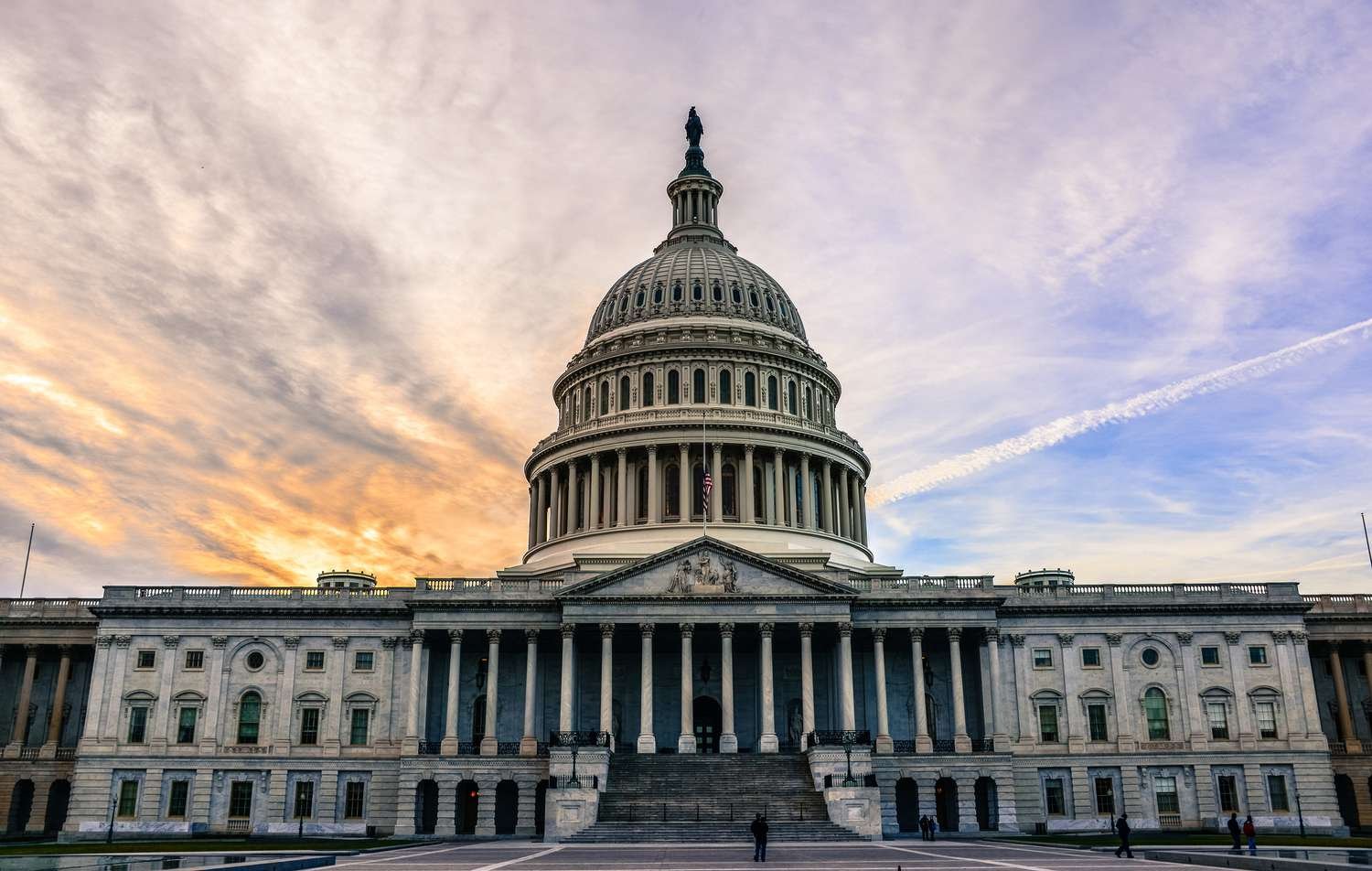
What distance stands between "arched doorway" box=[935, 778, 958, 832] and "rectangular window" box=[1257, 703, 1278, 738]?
19238mm

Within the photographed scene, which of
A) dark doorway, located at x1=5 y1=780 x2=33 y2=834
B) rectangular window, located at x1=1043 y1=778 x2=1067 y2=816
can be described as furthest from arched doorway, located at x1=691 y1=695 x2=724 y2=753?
dark doorway, located at x1=5 y1=780 x2=33 y2=834

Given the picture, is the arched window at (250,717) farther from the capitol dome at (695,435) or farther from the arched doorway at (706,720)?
the arched doorway at (706,720)

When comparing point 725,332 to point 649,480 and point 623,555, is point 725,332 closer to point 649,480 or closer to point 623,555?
point 649,480

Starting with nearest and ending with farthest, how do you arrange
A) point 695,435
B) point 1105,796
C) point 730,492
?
point 1105,796 < point 695,435 < point 730,492

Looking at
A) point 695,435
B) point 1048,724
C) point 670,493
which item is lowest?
point 1048,724

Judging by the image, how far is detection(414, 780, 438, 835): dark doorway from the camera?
6394 centimetres

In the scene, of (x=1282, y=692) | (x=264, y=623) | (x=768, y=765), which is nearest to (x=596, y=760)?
(x=768, y=765)

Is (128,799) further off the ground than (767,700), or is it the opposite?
(767,700)

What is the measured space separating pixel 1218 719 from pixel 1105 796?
863 centimetres

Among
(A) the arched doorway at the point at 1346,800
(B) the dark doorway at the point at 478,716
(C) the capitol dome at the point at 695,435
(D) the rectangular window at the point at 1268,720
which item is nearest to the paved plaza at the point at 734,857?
(B) the dark doorway at the point at 478,716

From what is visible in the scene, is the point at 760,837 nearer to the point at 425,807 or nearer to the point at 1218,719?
the point at 425,807

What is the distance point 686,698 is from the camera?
210ft

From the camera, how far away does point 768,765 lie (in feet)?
194

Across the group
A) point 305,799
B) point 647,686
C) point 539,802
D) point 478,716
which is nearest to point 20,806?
point 305,799
